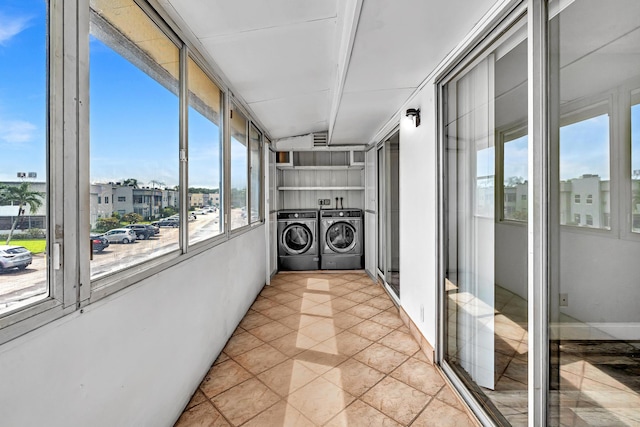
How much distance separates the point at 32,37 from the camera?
0.92 m

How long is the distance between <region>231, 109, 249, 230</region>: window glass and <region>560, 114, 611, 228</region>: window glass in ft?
8.20

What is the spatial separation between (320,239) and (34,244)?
14.9ft

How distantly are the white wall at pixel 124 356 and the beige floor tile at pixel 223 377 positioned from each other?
0.07 meters

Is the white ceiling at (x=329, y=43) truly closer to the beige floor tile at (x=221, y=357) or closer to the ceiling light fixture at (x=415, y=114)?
the ceiling light fixture at (x=415, y=114)

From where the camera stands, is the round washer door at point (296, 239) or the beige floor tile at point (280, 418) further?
the round washer door at point (296, 239)

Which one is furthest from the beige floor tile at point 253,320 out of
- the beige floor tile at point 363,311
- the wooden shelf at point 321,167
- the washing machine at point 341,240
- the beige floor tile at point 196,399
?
the wooden shelf at point 321,167

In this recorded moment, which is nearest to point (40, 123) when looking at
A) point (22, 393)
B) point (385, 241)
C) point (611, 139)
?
point (22, 393)

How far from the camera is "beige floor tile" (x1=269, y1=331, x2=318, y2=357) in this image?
258cm

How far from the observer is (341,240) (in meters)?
5.39

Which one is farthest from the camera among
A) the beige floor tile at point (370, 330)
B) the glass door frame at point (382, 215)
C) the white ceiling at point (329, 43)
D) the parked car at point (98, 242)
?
the glass door frame at point (382, 215)

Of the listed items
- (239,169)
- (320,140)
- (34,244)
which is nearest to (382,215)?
(320,140)

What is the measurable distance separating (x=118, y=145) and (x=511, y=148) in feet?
5.82

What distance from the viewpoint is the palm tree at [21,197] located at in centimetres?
87

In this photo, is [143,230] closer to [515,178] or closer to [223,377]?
[223,377]
